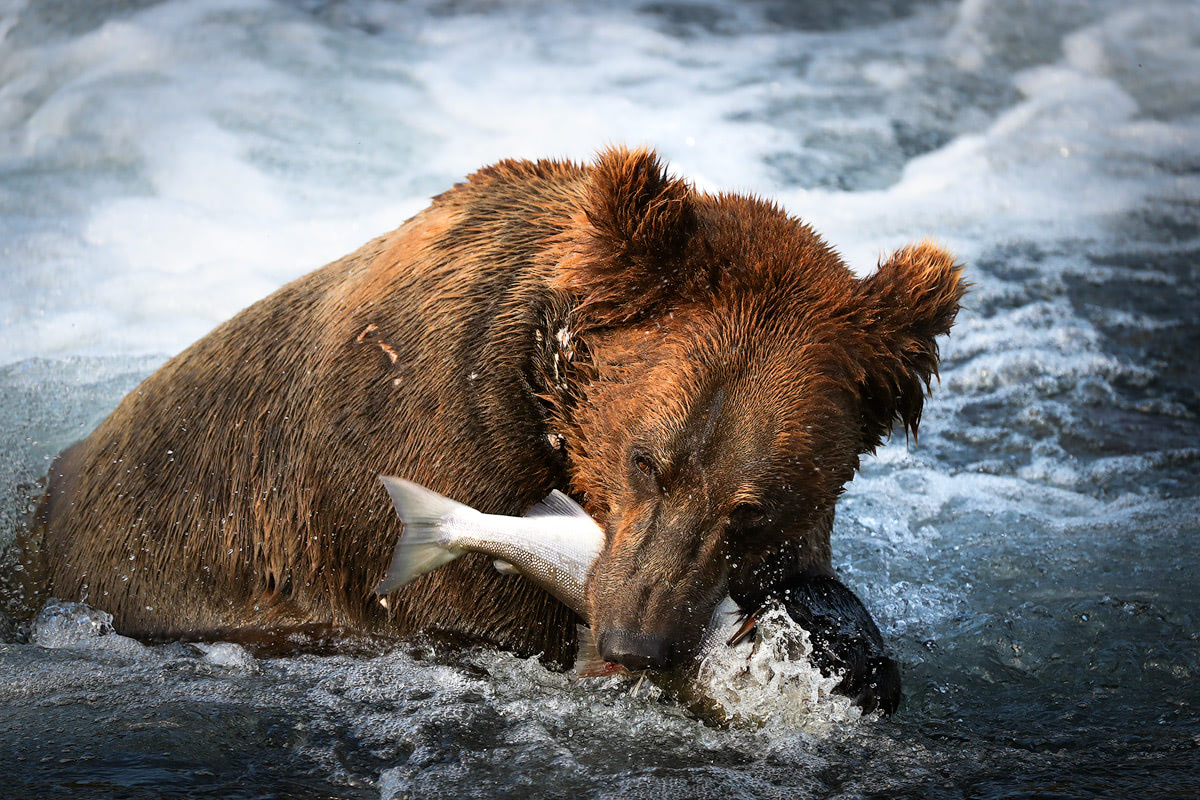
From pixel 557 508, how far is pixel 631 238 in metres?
0.79

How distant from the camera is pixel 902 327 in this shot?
130 inches

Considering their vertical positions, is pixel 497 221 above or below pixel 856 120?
above

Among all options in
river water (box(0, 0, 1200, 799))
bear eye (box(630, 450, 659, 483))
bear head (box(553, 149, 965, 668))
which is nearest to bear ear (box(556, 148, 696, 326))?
bear head (box(553, 149, 965, 668))

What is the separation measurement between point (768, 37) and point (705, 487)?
10789mm

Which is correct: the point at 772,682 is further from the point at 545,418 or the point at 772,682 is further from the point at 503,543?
the point at 545,418

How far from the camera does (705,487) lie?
120 inches

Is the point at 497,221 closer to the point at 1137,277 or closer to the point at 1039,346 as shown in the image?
the point at 1039,346

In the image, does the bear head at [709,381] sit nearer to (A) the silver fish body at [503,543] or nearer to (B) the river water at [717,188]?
(A) the silver fish body at [503,543]

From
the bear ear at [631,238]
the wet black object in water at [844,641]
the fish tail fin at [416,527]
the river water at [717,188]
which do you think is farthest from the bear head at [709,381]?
the river water at [717,188]

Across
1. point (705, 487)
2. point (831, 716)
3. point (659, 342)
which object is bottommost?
point (831, 716)

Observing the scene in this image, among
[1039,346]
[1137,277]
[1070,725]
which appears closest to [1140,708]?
[1070,725]

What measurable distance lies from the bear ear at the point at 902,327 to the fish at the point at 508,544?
714 mm

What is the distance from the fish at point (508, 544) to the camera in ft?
10.6

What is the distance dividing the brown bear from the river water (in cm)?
25
